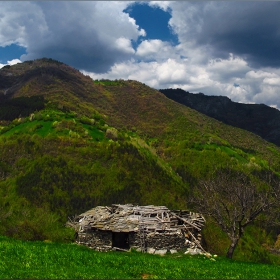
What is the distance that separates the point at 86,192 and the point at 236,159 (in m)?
60.3

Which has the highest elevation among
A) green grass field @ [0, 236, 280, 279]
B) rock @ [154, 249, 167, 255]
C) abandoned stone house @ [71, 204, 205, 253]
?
green grass field @ [0, 236, 280, 279]

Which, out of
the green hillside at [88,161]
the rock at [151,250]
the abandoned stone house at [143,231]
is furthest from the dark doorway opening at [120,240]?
the rock at [151,250]

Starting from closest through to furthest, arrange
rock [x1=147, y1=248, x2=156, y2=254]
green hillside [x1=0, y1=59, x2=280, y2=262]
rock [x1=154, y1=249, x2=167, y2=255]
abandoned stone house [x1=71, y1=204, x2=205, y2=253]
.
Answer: rock [x1=154, y1=249, x2=167, y2=255], rock [x1=147, y1=248, x2=156, y2=254], abandoned stone house [x1=71, y1=204, x2=205, y2=253], green hillside [x1=0, y1=59, x2=280, y2=262]

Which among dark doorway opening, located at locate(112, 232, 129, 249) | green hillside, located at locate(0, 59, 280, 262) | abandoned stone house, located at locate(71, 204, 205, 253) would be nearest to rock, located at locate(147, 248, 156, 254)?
abandoned stone house, located at locate(71, 204, 205, 253)

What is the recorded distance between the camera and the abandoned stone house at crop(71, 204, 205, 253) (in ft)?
90.4

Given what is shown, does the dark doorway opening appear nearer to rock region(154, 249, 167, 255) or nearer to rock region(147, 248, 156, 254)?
rock region(147, 248, 156, 254)

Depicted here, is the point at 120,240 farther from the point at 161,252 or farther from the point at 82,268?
the point at 82,268

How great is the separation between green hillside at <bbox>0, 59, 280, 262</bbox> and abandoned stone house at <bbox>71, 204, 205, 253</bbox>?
3.02 meters

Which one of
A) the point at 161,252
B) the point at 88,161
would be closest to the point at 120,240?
the point at 161,252

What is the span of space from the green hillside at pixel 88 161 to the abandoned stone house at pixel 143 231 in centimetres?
302

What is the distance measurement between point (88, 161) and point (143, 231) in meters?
49.3

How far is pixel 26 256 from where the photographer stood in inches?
595

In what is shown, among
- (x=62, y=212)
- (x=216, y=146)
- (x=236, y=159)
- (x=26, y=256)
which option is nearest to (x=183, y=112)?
(x=216, y=146)

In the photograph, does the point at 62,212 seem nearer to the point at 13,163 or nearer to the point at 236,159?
the point at 13,163
